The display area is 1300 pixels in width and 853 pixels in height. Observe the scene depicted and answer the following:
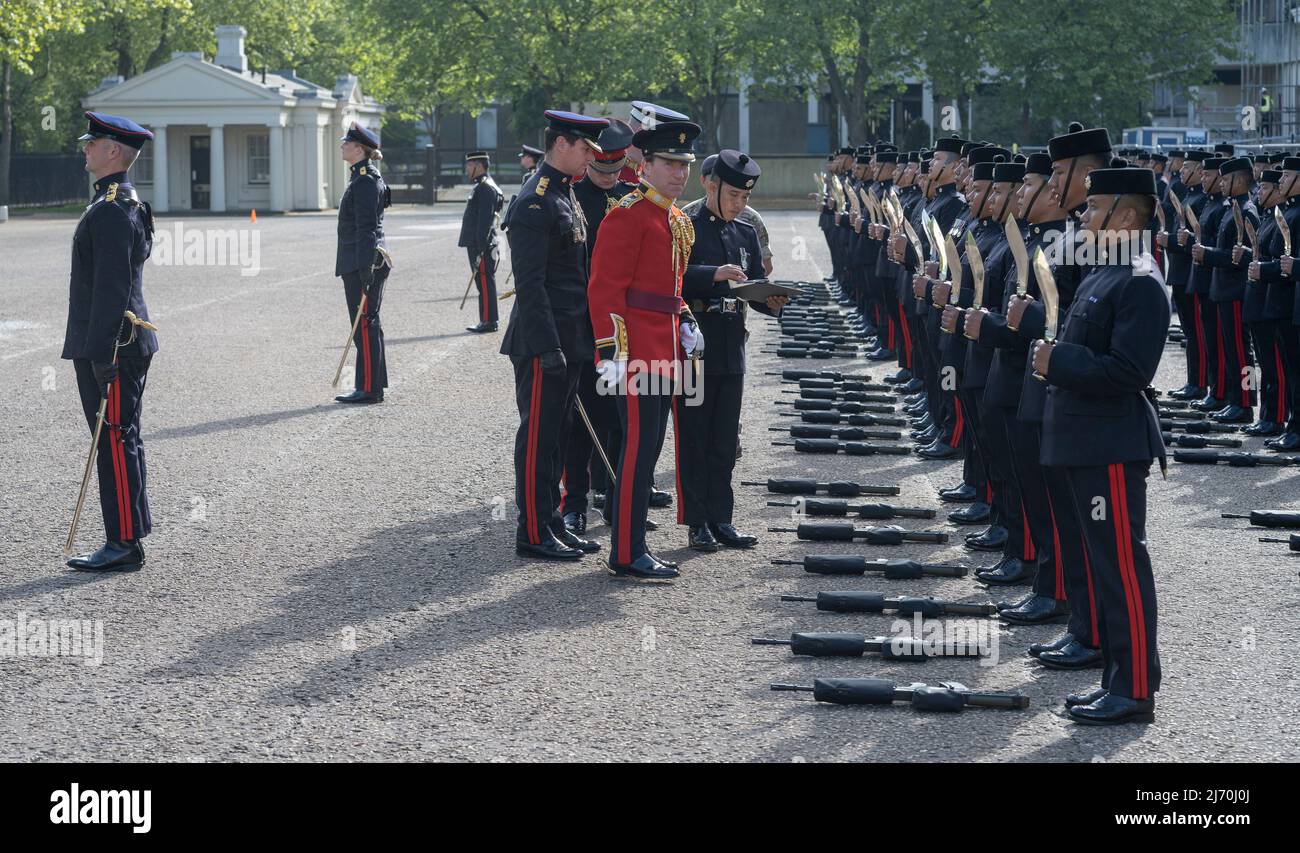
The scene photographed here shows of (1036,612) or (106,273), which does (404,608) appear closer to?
(106,273)

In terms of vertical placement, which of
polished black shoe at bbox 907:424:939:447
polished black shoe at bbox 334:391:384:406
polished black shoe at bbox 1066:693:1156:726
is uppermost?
polished black shoe at bbox 334:391:384:406

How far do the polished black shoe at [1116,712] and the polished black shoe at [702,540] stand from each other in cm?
316

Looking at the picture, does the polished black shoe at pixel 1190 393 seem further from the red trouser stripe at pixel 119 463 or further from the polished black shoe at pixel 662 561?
the red trouser stripe at pixel 119 463

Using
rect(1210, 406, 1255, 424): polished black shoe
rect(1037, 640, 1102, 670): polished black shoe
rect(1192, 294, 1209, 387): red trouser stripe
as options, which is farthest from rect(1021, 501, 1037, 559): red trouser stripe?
rect(1192, 294, 1209, 387): red trouser stripe

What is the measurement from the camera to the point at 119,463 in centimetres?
832

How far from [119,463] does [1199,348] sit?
9.85m

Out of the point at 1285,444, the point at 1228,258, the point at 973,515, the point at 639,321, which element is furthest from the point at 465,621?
the point at 1228,258

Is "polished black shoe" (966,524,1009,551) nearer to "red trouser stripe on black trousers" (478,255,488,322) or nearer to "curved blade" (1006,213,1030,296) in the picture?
"curved blade" (1006,213,1030,296)

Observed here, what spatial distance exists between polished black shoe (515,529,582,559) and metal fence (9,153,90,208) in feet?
167

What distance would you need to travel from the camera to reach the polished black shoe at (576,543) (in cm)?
894

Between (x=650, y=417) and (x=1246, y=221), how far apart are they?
23.3 feet

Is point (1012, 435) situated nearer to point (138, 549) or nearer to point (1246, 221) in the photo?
point (138, 549)

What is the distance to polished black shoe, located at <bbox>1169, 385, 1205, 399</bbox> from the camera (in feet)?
48.1

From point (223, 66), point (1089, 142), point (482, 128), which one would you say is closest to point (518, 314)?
point (1089, 142)
